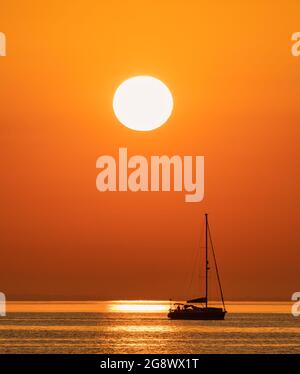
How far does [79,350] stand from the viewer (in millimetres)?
95562

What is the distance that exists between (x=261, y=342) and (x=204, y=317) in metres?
44.8

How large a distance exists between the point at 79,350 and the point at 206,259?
61.4m

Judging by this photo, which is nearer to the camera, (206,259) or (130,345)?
(130,345)

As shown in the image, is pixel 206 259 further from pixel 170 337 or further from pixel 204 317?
pixel 170 337
